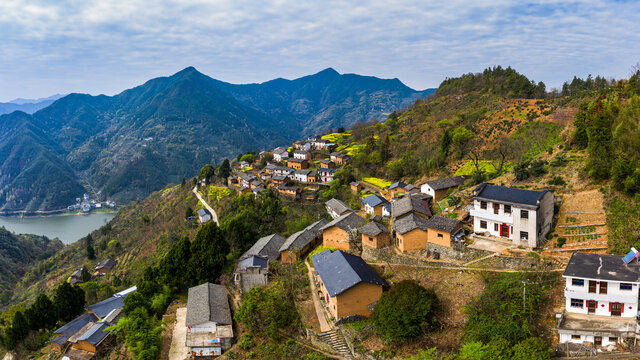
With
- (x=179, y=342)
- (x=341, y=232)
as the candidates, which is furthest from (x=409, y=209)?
(x=179, y=342)

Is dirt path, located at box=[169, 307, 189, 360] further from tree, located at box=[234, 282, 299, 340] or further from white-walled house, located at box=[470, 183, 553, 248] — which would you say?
white-walled house, located at box=[470, 183, 553, 248]

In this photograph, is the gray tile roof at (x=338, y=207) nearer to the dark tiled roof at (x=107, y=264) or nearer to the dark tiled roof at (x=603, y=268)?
the dark tiled roof at (x=603, y=268)

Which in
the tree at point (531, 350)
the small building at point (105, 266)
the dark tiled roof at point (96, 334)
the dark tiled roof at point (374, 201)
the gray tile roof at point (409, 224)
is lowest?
the small building at point (105, 266)

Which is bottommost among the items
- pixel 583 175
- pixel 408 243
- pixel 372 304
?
pixel 372 304

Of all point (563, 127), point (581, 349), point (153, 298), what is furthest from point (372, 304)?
point (563, 127)

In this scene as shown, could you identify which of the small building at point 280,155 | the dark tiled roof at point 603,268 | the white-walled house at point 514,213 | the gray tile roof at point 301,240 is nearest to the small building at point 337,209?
the gray tile roof at point 301,240

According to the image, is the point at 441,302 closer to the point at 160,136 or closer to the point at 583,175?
the point at 583,175
